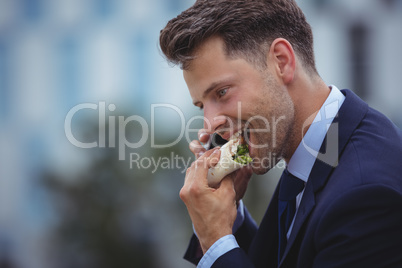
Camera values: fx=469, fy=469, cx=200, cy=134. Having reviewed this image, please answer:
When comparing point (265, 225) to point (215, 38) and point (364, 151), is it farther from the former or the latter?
point (215, 38)

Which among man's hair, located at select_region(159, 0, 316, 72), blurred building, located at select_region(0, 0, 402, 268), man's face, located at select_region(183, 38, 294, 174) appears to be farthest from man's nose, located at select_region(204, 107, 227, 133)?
blurred building, located at select_region(0, 0, 402, 268)

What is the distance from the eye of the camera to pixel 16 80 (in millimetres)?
8820

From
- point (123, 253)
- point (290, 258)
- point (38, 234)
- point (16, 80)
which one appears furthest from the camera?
point (16, 80)

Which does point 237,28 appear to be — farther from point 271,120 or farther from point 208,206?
point 208,206

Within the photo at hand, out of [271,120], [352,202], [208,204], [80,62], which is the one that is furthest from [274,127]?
[80,62]

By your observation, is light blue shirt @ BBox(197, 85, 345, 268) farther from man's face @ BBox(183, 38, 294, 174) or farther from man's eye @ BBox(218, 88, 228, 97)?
man's eye @ BBox(218, 88, 228, 97)

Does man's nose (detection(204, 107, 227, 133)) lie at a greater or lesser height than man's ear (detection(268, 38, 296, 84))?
lesser

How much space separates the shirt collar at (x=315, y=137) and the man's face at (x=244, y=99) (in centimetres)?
10

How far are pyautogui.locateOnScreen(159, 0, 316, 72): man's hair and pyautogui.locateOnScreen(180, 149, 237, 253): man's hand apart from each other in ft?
1.77

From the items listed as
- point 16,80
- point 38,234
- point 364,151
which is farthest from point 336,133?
point 16,80

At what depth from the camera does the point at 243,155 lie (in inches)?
91.2

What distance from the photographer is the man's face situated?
2.12 meters

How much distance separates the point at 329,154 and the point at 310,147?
163 millimetres

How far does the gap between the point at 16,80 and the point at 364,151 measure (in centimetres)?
818
